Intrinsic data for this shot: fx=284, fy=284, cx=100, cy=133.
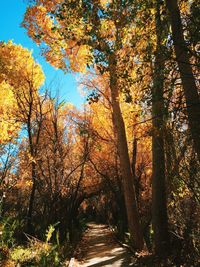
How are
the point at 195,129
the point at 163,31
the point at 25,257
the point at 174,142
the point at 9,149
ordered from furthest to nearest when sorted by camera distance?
the point at 9,149 → the point at 25,257 → the point at 174,142 → the point at 163,31 → the point at 195,129

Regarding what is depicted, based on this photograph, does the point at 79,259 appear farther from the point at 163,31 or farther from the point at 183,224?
the point at 163,31

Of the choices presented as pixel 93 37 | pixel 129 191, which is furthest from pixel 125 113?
pixel 93 37

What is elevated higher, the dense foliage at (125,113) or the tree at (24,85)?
the tree at (24,85)

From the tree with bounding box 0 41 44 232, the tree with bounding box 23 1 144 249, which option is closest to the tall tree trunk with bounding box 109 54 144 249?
the tree with bounding box 23 1 144 249

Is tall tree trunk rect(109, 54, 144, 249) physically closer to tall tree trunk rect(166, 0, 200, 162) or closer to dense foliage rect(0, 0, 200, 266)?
dense foliage rect(0, 0, 200, 266)

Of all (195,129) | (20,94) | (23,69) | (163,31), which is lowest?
(195,129)

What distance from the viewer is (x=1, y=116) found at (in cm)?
1245

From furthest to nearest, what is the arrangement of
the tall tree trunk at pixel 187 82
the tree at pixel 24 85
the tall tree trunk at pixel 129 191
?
the tree at pixel 24 85
the tall tree trunk at pixel 129 191
the tall tree trunk at pixel 187 82

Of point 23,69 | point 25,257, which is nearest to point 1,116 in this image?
point 23,69

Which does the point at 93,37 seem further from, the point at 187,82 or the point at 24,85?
the point at 24,85

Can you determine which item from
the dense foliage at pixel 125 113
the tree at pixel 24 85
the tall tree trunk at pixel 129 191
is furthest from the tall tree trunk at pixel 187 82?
the tree at pixel 24 85

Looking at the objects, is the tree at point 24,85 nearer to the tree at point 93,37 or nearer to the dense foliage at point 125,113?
the dense foliage at point 125,113

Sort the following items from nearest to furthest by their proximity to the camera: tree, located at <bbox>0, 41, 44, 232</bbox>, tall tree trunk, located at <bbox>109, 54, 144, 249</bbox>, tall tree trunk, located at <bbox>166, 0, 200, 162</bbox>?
tall tree trunk, located at <bbox>166, 0, 200, 162</bbox>, tall tree trunk, located at <bbox>109, 54, 144, 249</bbox>, tree, located at <bbox>0, 41, 44, 232</bbox>

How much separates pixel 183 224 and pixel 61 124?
1236 cm
